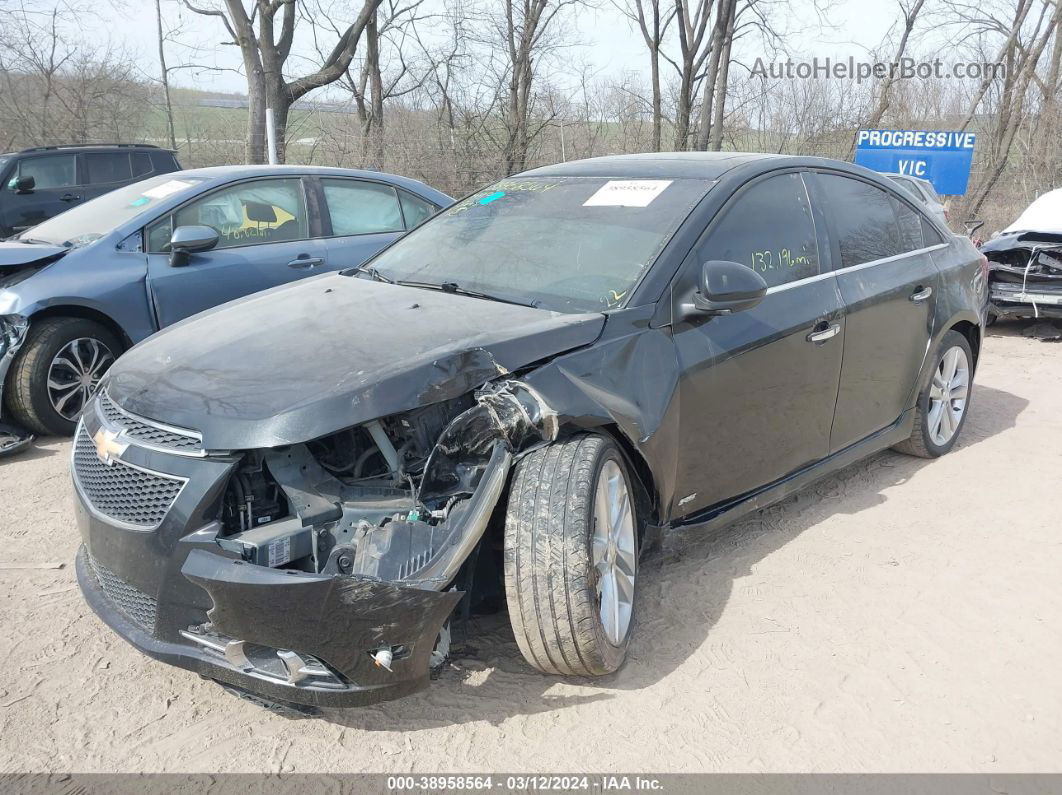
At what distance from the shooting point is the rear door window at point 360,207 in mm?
6559

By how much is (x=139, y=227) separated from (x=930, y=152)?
1182 cm

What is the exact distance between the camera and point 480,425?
273cm

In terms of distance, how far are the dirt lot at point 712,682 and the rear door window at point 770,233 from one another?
3.85 ft

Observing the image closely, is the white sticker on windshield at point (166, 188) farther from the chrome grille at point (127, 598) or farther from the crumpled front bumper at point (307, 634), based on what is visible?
the crumpled front bumper at point (307, 634)

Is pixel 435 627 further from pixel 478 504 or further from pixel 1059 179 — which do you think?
pixel 1059 179

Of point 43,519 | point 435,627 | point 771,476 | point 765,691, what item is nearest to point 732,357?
point 771,476

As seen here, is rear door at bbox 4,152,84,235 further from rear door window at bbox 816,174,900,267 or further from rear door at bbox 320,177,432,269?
rear door window at bbox 816,174,900,267

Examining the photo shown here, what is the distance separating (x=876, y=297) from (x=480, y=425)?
2409 millimetres

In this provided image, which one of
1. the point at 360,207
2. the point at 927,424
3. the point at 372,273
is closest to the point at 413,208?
the point at 360,207

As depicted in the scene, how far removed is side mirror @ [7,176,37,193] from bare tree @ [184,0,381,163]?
13.0 ft

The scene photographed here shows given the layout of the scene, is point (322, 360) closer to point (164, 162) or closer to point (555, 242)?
point (555, 242)

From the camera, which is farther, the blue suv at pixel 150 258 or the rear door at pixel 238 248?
the rear door at pixel 238 248

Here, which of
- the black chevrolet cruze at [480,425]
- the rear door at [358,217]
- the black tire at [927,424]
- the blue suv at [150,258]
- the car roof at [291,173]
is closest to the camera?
the black chevrolet cruze at [480,425]

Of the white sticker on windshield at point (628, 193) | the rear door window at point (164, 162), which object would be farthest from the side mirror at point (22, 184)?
the white sticker on windshield at point (628, 193)
